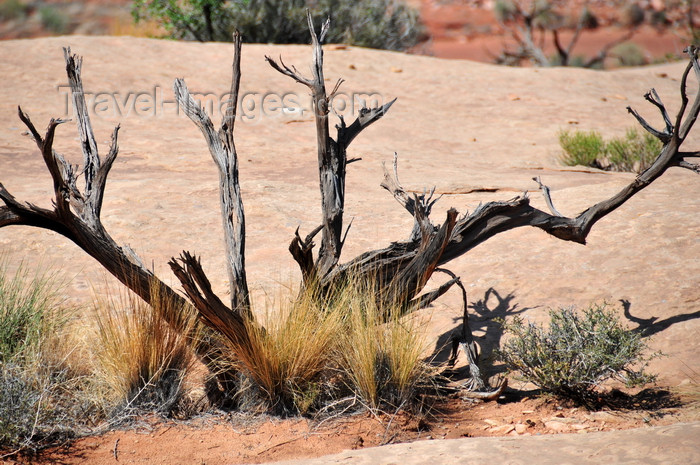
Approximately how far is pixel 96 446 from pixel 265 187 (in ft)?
11.9

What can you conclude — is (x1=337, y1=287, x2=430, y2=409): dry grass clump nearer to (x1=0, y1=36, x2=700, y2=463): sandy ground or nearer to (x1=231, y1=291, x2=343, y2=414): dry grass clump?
(x1=231, y1=291, x2=343, y2=414): dry grass clump

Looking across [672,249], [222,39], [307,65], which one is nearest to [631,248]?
[672,249]

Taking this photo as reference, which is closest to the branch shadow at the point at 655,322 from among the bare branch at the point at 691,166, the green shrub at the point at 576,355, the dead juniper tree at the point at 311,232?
the green shrub at the point at 576,355

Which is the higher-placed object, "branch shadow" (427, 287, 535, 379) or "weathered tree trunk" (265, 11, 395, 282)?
"weathered tree trunk" (265, 11, 395, 282)

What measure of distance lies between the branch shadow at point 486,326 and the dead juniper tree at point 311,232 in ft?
0.45

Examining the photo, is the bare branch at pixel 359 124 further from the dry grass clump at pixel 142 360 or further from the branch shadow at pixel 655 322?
the branch shadow at pixel 655 322

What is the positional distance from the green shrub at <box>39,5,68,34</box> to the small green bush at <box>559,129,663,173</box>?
24.1m

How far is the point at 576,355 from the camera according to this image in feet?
12.8

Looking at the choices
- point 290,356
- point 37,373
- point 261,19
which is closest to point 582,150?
point 290,356

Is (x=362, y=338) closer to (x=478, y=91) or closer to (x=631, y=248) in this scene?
(x=631, y=248)

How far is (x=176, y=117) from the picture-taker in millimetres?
9539

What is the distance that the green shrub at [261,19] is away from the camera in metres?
14.1

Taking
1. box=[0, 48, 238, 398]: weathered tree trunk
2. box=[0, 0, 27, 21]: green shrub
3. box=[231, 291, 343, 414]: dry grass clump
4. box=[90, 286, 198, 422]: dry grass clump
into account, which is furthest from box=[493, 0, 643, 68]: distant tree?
box=[0, 0, 27, 21]: green shrub

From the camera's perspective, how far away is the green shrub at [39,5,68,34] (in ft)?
90.6
